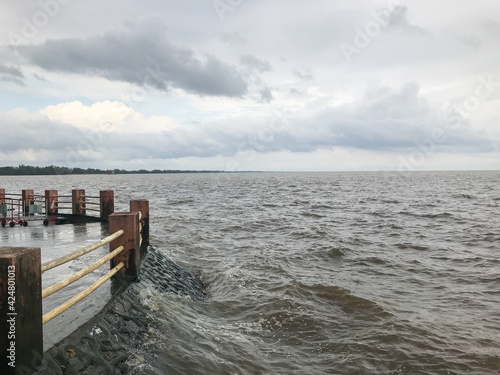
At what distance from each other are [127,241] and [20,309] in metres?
3.23

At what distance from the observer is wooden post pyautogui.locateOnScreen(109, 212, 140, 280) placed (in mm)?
6273

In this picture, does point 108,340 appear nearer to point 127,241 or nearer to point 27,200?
point 127,241

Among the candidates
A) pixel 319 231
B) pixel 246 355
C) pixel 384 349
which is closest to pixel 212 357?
pixel 246 355

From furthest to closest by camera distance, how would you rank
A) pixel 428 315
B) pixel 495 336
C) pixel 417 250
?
pixel 417 250
pixel 428 315
pixel 495 336

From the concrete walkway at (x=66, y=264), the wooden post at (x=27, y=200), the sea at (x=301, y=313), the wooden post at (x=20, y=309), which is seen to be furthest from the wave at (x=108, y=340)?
the wooden post at (x=27, y=200)

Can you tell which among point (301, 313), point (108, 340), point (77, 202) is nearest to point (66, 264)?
point (108, 340)

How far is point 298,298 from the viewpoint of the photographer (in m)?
8.26

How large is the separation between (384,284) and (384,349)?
3.80 metres

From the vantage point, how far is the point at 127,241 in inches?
249

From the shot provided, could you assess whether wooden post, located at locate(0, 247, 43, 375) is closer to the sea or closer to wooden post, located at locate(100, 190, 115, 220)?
the sea

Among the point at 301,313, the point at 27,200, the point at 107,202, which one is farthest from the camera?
the point at 27,200

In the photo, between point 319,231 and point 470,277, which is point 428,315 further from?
point 319,231

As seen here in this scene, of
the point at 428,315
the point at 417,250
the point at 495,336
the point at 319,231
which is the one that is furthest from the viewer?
the point at 319,231

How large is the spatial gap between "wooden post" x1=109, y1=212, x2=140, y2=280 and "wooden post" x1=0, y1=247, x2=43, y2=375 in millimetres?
2947
